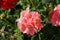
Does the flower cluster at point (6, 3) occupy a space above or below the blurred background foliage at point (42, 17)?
above

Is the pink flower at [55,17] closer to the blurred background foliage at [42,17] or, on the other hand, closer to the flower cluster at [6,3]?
the blurred background foliage at [42,17]

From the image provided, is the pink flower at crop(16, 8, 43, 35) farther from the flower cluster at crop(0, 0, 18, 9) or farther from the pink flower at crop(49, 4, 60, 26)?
the flower cluster at crop(0, 0, 18, 9)

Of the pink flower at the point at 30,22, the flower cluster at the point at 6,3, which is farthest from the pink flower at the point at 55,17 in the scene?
the flower cluster at the point at 6,3

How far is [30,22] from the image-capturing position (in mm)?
1396

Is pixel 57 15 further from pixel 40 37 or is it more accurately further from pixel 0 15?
pixel 0 15

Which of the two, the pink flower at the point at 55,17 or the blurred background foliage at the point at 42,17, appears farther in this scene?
the blurred background foliage at the point at 42,17

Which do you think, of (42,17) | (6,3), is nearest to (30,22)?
(42,17)

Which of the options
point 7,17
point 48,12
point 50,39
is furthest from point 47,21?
point 7,17

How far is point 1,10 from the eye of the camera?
68.2 inches

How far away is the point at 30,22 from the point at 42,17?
0.42 feet

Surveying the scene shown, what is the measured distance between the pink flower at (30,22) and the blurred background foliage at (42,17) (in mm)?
97

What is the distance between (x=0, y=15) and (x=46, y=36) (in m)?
0.39

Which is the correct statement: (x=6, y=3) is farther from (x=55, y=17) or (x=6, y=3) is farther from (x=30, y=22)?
(x=55, y=17)

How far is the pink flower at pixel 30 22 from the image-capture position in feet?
4.57
